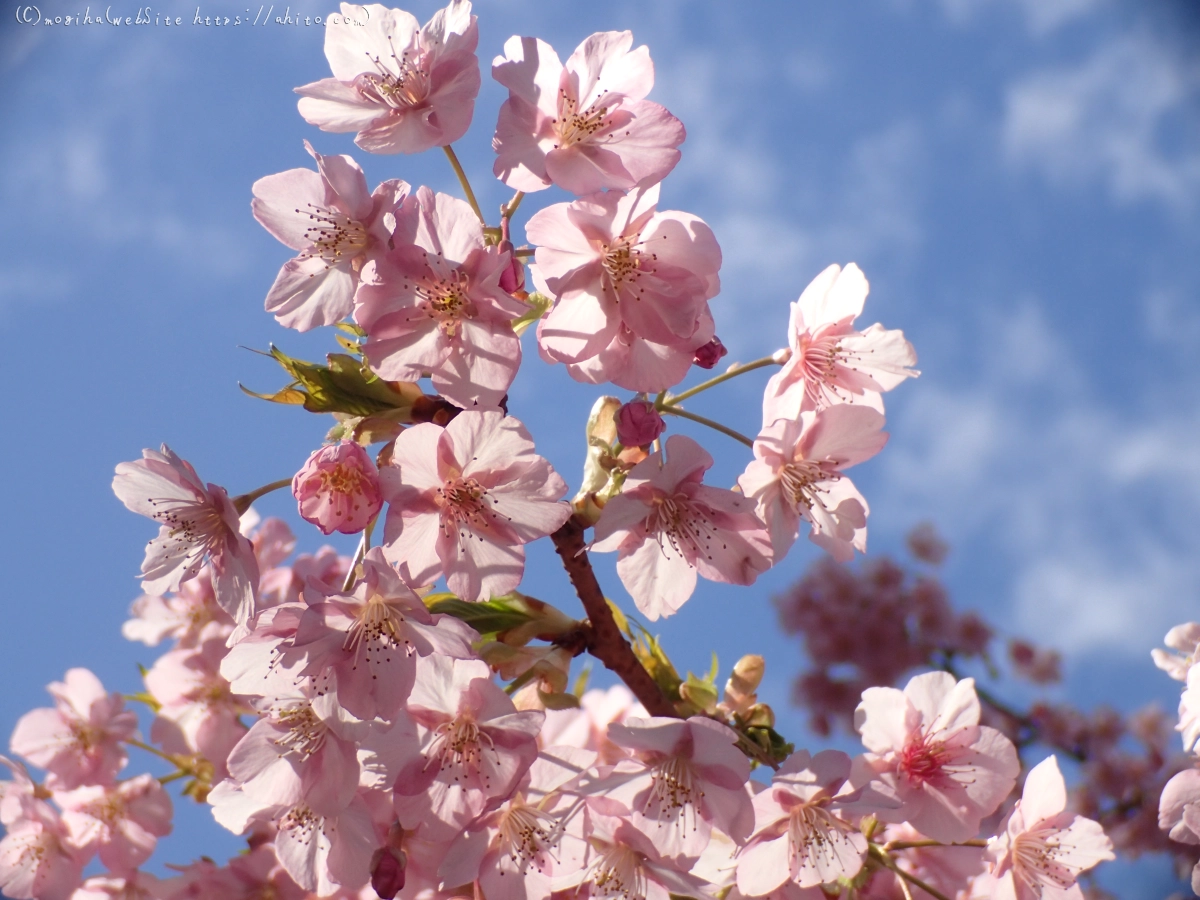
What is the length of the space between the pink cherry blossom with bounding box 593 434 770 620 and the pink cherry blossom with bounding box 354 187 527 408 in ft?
0.77

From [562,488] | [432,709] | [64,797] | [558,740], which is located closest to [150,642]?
[64,797]

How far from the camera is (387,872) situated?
1411mm

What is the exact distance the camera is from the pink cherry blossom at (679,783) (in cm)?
132

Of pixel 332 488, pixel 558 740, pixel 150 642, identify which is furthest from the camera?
pixel 150 642

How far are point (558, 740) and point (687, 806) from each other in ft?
1.88

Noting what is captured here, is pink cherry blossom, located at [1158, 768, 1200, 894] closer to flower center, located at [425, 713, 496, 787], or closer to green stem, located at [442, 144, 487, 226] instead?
flower center, located at [425, 713, 496, 787]

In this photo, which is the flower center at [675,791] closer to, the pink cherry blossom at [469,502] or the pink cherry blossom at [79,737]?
the pink cherry blossom at [469,502]

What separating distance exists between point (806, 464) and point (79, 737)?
200 cm

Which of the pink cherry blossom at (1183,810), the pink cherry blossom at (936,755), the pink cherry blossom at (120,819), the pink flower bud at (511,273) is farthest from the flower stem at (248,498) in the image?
the pink cherry blossom at (1183,810)

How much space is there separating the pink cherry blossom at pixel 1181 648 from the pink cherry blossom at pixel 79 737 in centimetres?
229

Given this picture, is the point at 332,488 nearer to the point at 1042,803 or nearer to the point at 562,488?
the point at 562,488

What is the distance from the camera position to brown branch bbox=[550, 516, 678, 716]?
4.95ft

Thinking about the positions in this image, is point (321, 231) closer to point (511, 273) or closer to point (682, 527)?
point (511, 273)

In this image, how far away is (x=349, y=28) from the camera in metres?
1.49
